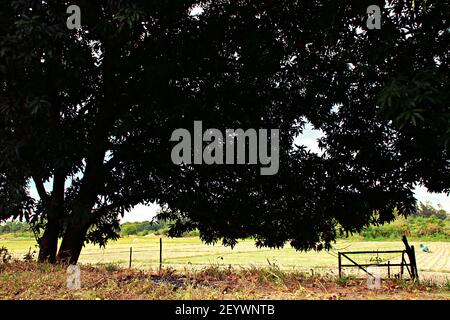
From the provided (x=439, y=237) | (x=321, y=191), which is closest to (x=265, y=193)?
(x=321, y=191)

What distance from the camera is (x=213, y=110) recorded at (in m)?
12.4

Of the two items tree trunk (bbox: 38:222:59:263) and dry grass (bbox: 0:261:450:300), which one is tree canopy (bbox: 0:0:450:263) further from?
dry grass (bbox: 0:261:450:300)

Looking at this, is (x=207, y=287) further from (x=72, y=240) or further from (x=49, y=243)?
(x=49, y=243)

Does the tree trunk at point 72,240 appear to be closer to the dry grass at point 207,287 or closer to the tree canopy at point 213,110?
the tree canopy at point 213,110

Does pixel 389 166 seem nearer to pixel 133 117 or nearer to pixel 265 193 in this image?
pixel 265 193

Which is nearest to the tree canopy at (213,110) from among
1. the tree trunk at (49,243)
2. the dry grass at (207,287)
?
the tree trunk at (49,243)

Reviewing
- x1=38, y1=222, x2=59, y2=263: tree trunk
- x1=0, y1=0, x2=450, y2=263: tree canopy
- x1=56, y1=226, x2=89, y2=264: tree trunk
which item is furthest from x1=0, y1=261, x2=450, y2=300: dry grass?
x1=38, y1=222, x2=59, y2=263: tree trunk

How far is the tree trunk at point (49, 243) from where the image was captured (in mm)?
14305

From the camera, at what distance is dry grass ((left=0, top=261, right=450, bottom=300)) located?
24.6 feet

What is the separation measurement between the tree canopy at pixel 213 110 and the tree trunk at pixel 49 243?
38mm

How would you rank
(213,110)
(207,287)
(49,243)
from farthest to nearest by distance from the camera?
1. (49,243)
2. (213,110)
3. (207,287)

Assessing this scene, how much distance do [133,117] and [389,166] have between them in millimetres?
7364

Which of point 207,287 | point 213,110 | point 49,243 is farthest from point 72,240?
point 207,287

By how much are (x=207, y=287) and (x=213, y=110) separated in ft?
17.6
